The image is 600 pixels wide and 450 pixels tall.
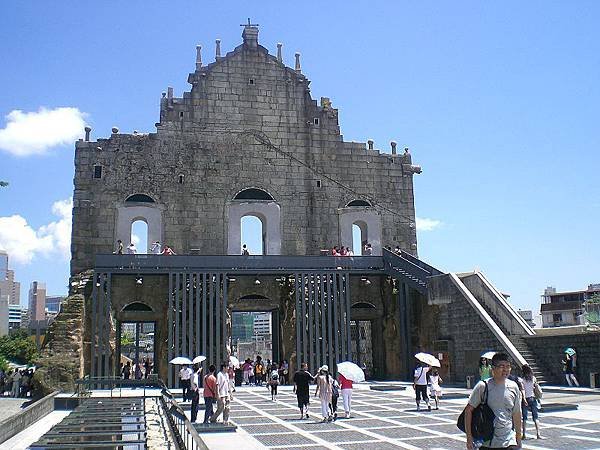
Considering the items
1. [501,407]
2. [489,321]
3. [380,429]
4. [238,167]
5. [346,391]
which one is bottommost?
[380,429]

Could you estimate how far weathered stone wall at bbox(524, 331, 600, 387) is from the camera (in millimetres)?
20328

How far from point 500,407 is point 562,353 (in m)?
16.7

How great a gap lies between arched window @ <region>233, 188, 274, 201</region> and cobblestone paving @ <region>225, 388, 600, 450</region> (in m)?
14.3

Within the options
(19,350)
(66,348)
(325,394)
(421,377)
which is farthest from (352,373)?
(19,350)

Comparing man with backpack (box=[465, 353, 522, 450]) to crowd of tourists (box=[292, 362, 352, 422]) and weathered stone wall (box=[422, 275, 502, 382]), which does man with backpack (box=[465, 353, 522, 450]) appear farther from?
weathered stone wall (box=[422, 275, 502, 382])

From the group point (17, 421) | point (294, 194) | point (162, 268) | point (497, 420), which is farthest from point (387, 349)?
point (497, 420)

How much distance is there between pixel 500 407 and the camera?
6.35 meters

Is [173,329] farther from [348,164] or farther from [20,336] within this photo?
[20,336]

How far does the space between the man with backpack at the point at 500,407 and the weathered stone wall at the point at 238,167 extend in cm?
2523

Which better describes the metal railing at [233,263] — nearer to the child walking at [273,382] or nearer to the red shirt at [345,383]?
the child walking at [273,382]

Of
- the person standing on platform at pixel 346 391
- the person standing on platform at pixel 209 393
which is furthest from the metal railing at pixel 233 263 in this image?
the person standing on platform at pixel 209 393

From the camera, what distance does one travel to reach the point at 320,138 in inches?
1326

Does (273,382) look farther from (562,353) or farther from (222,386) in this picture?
(562,353)

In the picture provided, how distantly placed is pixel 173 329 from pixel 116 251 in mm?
5536
